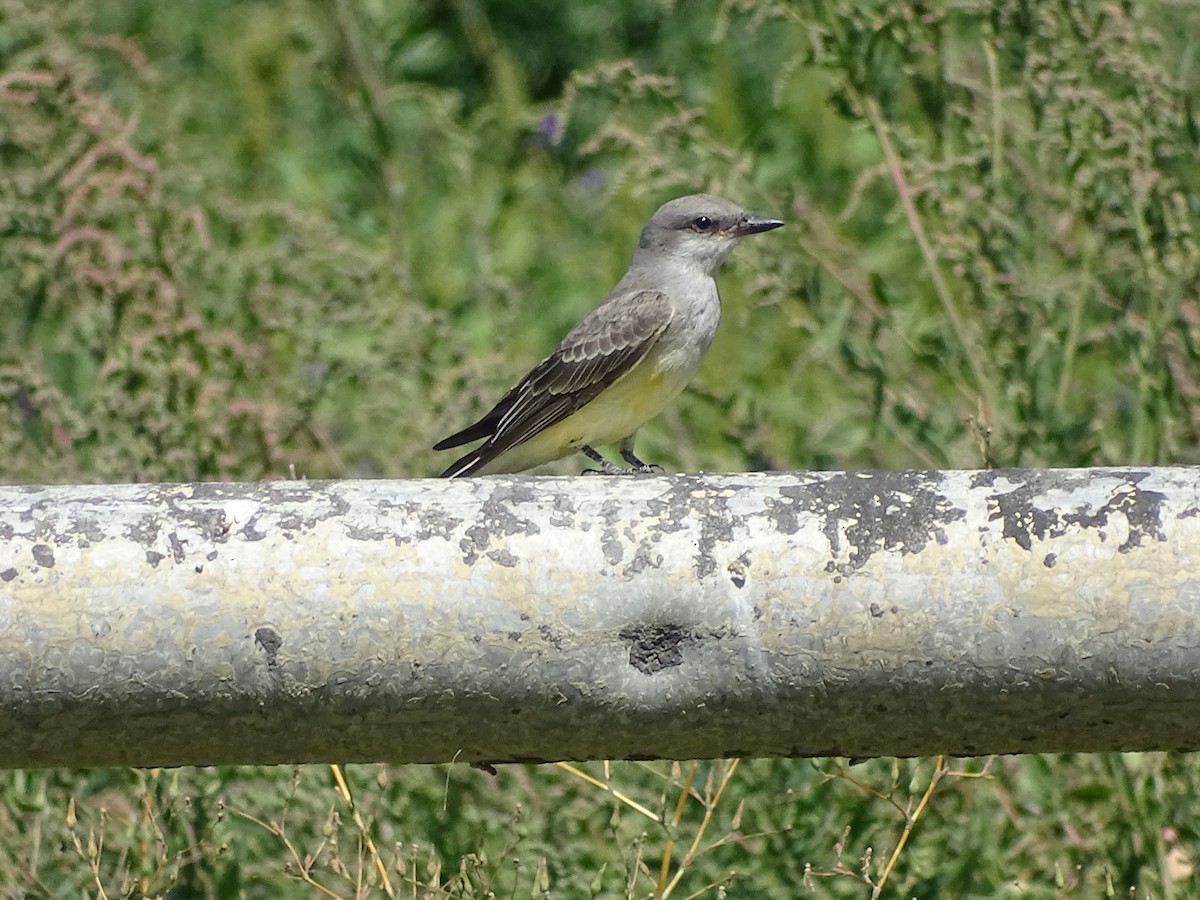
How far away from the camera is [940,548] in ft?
→ 7.21

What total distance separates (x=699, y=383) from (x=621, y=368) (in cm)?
23

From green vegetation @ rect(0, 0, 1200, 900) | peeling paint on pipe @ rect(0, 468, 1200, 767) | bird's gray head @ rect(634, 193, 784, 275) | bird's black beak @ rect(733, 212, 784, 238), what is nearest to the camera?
peeling paint on pipe @ rect(0, 468, 1200, 767)

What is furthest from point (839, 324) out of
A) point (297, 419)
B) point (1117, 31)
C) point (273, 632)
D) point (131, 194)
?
point (273, 632)

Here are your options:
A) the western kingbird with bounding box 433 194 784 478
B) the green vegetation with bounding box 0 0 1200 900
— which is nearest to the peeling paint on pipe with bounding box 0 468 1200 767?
the green vegetation with bounding box 0 0 1200 900

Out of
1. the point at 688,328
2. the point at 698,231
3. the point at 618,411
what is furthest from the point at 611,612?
the point at 698,231

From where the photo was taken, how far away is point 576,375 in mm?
4578

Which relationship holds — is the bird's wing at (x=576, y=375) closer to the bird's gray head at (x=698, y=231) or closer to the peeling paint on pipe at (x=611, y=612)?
the bird's gray head at (x=698, y=231)

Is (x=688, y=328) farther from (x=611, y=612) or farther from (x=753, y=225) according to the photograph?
(x=611, y=612)

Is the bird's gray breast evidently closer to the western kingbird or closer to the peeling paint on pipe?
the western kingbird

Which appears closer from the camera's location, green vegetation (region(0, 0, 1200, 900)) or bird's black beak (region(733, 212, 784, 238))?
green vegetation (region(0, 0, 1200, 900))

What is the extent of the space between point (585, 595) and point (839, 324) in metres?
2.02

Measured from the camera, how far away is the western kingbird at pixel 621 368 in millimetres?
4520

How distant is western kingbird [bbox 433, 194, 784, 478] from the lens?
4520 mm

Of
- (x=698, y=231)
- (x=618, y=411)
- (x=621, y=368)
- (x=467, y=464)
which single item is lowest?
(x=467, y=464)
